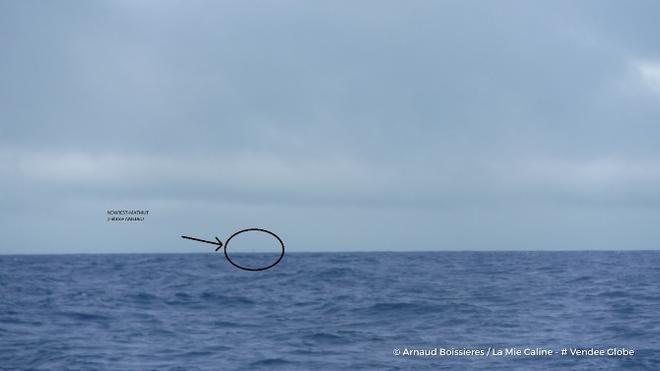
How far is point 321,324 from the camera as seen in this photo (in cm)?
2783

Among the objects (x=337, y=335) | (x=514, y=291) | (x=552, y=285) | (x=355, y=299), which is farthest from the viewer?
(x=552, y=285)

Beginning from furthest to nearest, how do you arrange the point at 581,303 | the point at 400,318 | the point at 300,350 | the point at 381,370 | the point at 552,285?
the point at 552,285 < the point at 581,303 < the point at 400,318 < the point at 300,350 < the point at 381,370

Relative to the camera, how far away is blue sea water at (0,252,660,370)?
72.1ft

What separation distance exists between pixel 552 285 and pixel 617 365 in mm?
21021

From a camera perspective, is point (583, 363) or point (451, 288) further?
point (451, 288)

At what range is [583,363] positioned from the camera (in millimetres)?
20844

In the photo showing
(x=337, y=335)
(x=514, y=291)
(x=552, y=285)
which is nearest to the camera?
(x=337, y=335)

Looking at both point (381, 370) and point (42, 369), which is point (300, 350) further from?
point (42, 369)

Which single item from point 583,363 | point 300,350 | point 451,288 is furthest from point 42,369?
point 451,288

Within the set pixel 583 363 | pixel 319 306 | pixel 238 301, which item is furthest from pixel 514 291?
pixel 583 363

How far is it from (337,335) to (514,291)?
51.8 ft

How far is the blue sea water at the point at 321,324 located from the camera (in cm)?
2196

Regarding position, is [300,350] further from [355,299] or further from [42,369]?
[355,299]

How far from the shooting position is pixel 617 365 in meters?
20.7
